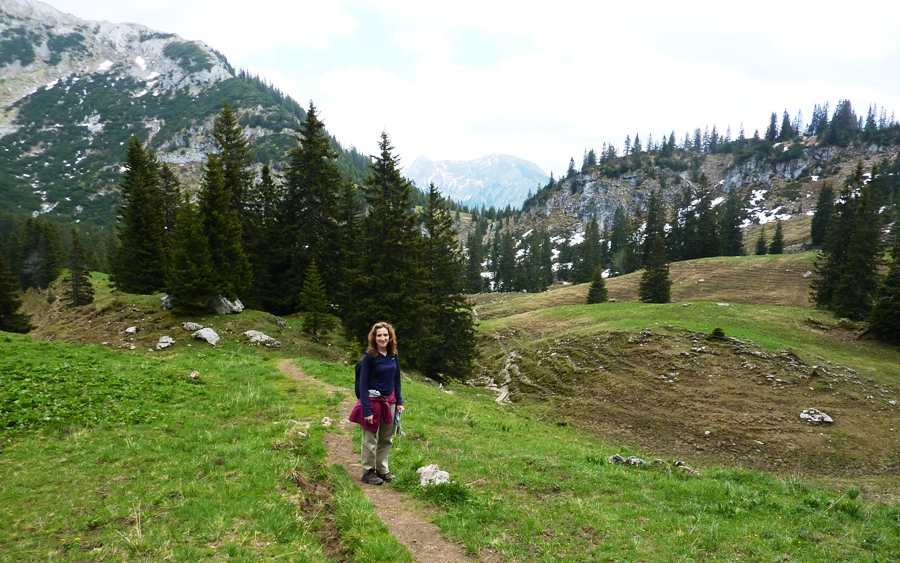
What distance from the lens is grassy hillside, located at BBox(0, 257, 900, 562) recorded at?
21.8 ft

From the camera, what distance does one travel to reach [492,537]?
6.85 metres

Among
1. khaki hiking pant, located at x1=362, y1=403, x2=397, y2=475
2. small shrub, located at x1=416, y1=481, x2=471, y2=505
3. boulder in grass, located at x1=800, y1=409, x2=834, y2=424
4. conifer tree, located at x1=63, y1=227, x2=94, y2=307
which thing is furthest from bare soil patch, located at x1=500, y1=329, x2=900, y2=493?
conifer tree, located at x1=63, y1=227, x2=94, y2=307

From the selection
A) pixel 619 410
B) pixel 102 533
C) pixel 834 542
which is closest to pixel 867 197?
pixel 619 410

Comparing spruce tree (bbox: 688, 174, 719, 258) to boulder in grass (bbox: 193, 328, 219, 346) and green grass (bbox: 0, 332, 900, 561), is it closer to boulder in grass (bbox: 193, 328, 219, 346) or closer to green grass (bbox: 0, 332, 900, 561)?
green grass (bbox: 0, 332, 900, 561)

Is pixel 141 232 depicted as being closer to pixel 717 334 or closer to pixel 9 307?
pixel 9 307

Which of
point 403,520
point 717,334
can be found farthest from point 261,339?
point 717,334

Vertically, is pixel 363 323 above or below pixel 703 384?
above

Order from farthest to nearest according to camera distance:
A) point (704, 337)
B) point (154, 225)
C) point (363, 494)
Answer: point (154, 225), point (704, 337), point (363, 494)

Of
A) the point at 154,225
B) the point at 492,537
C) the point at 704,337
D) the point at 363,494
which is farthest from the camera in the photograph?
the point at 154,225

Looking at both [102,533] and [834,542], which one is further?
[834,542]

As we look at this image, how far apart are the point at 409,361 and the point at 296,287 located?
14404mm

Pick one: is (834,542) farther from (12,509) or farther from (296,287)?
(296,287)

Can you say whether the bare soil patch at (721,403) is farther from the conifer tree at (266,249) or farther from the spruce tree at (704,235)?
the spruce tree at (704,235)

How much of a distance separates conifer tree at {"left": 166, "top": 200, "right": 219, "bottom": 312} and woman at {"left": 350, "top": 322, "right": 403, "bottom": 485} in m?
22.7
